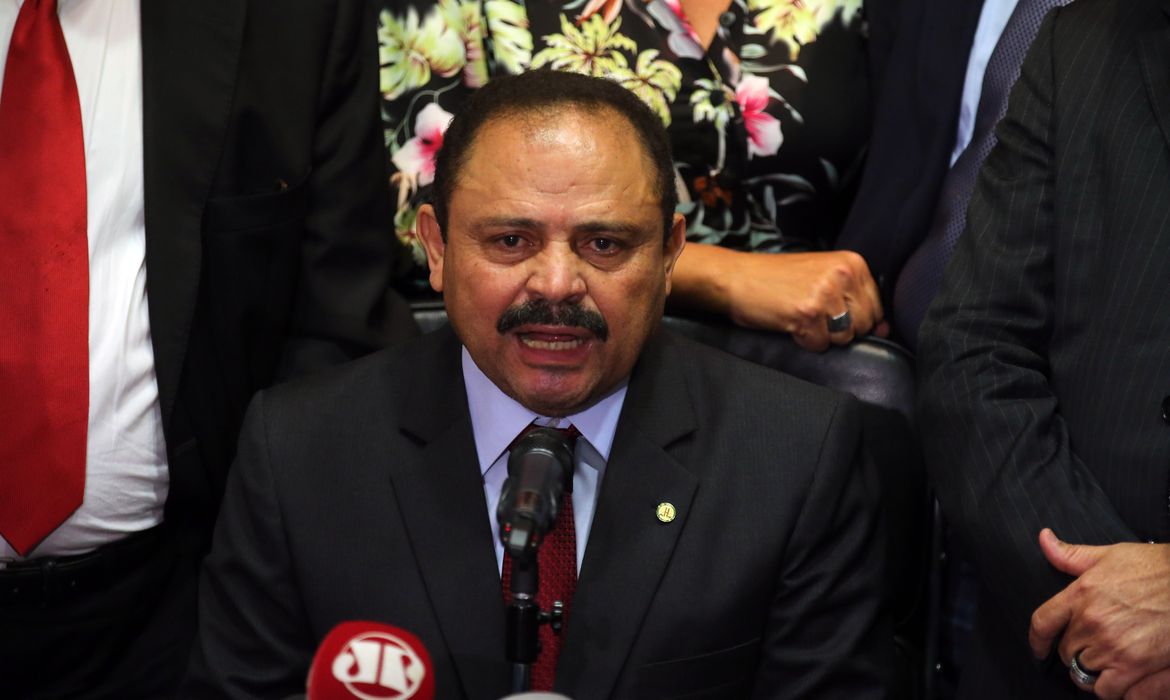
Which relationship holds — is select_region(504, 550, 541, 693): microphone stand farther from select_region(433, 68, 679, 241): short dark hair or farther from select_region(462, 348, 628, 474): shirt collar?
select_region(433, 68, 679, 241): short dark hair

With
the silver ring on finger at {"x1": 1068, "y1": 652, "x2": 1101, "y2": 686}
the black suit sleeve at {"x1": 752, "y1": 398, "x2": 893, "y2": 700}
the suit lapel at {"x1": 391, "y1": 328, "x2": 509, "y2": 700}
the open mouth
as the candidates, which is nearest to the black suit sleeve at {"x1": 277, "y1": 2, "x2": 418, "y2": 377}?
the suit lapel at {"x1": 391, "y1": 328, "x2": 509, "y2": 700}

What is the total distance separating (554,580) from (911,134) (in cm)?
121

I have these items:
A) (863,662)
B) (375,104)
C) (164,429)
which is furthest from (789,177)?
(164,429)

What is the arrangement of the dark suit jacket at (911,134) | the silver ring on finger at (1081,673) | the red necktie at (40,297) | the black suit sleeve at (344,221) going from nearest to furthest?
the silver ring on finger at (1081,673)
the red necktie at (40,297)
the black suit sleeve at (344,221)
the dark suit jacket at (911,134)

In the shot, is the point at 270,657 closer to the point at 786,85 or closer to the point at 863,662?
the point at 863,662

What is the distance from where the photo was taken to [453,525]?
251 centimetres

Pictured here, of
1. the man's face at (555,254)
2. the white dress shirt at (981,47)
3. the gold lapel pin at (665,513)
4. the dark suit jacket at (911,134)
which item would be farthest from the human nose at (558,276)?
the white dress shirt at (981,47)

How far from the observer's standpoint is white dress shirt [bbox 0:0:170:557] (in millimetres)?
2666

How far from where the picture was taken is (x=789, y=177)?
3188 mm

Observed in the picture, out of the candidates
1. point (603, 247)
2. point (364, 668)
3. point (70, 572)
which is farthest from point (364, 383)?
point (364, 668)

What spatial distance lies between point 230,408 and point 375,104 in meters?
0.64

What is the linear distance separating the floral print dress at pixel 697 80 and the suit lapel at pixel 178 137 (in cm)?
44

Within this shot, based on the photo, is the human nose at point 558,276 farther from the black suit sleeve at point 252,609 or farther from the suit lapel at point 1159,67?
the suit lapel at point 1159,67

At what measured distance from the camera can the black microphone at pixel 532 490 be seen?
1.83 metres
